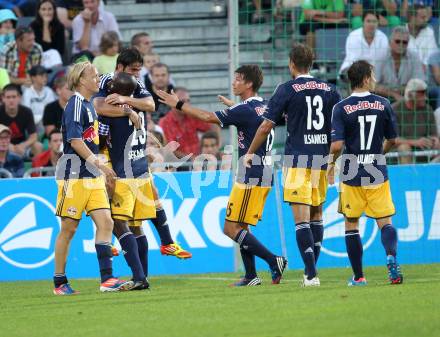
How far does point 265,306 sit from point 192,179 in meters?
5.97

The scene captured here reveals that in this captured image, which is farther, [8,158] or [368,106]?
[8,158]

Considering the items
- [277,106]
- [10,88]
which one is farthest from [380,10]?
[277,106]

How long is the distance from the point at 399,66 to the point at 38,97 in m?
5.72

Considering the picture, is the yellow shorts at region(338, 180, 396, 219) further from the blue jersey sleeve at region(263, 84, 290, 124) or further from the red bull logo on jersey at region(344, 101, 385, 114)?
the blue jersey sleeve at region(263, 84, 290, 124)

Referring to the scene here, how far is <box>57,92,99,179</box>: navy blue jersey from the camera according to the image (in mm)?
10961

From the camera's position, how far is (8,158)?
16000mm

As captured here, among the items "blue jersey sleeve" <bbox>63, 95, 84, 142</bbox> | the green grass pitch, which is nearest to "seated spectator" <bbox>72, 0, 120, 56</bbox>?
the green grass pitch

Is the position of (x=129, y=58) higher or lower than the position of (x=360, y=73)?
higher

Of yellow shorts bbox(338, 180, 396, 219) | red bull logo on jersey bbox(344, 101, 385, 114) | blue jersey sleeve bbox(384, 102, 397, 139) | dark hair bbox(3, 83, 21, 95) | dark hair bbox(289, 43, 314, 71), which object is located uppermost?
dark hair bbox(289, 43, 314, 71)

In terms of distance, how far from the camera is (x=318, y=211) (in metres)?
12.1

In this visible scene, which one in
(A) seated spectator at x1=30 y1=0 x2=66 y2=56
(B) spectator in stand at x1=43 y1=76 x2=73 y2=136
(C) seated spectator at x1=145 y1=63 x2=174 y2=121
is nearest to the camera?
(B) spectator in stand at x1=43 y1=76 x2=73 y2=136

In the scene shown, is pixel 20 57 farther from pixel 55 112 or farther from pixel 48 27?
pixel 55 112

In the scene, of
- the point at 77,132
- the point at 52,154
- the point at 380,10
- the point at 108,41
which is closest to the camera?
the point at 77,132

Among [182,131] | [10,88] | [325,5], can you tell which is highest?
[325,5]
